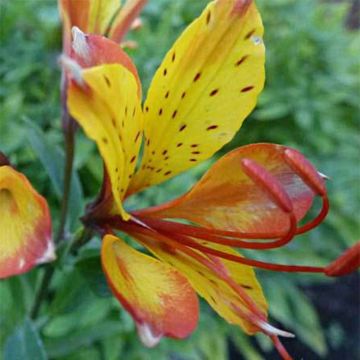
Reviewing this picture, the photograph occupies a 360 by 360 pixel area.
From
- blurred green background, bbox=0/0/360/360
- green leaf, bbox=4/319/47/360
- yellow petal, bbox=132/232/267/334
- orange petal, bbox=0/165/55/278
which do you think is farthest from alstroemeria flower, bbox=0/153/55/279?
blurred green background, bbox=0/0/360/360

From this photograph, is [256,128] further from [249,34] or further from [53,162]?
[249,34]

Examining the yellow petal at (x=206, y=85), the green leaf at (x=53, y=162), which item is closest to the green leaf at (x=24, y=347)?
the green leaf at (x=53, y=162)

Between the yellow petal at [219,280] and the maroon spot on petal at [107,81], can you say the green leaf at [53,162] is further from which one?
the maroon spot on petal at [107,81]

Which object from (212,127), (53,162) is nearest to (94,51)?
(212,127)

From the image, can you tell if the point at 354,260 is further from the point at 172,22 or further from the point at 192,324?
the point at 172,22

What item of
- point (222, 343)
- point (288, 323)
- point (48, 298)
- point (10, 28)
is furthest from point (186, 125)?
point (288, 323)
